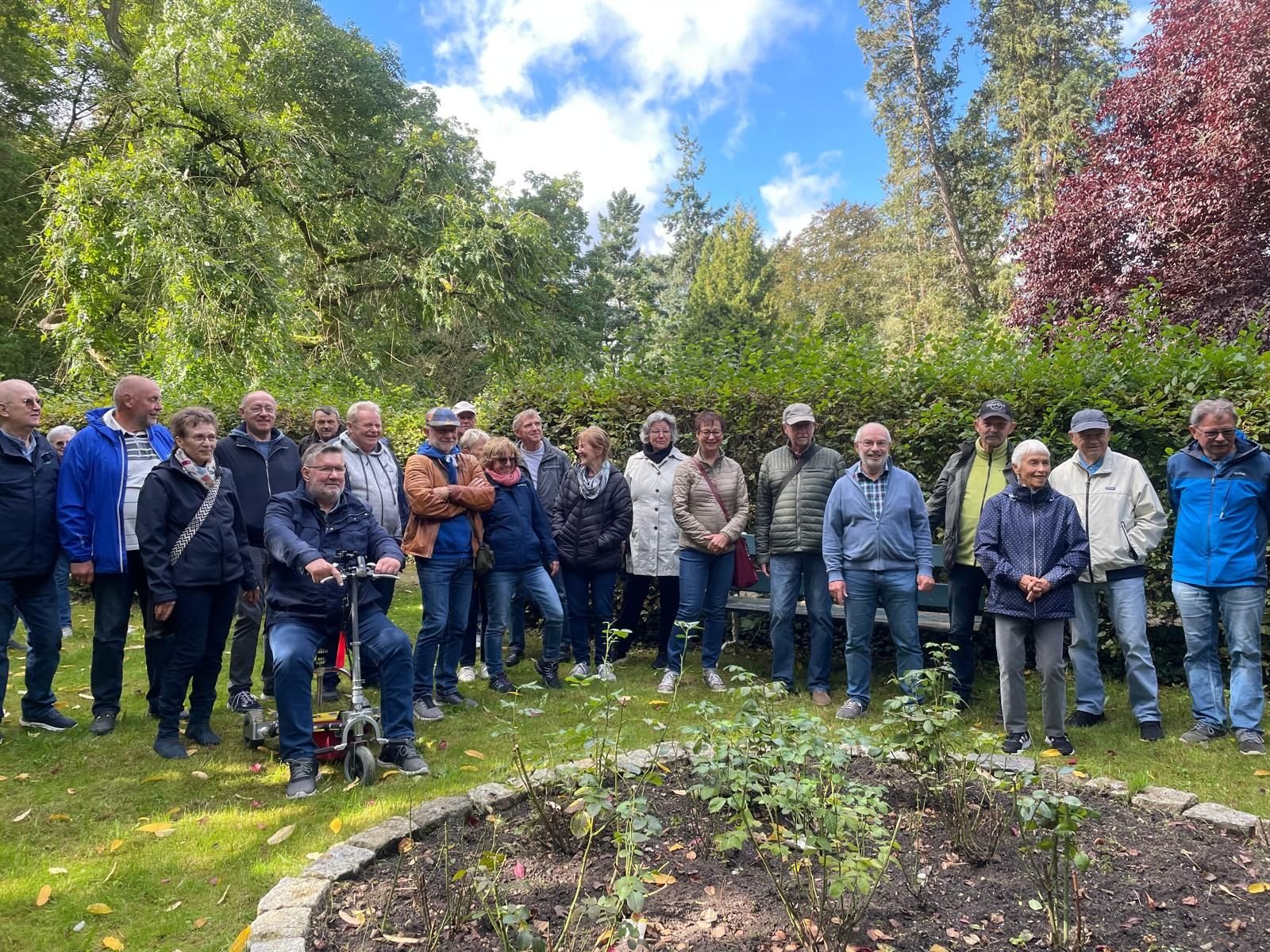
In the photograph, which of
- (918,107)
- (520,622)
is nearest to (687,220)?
(918,107)

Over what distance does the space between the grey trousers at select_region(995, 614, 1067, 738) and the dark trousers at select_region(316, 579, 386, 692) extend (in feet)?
11.2

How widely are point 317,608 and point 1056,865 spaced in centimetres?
335

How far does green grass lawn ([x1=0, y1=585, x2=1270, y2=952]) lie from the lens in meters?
2.82

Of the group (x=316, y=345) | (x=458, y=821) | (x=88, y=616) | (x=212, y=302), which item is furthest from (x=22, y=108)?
(x=458, y=821)

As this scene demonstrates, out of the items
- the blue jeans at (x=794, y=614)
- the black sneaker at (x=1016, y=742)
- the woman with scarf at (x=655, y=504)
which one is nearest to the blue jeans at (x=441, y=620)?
the woman with scarf at (x=655, y=504)

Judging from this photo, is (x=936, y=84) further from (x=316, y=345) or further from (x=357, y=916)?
(x=357, y=916)

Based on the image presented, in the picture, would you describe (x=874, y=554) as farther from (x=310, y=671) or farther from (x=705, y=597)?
(x=310, y=671)

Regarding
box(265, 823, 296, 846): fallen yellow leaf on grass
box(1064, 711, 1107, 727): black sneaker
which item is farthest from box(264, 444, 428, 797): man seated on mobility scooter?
box(1064, 711, 1107, 727): black sneaker

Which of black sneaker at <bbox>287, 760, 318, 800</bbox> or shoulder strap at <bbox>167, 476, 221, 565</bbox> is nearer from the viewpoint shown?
black sneaker at <bbox>287, 760, 318, 800</bbox>

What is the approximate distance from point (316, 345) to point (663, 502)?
12.0 m

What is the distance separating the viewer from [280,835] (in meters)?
3.36

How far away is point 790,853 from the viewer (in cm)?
292

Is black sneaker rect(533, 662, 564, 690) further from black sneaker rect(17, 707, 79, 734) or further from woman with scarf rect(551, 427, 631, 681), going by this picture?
black sneaker rect(17, 707, 79, 734)

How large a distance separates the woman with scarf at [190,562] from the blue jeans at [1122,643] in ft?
16.1
